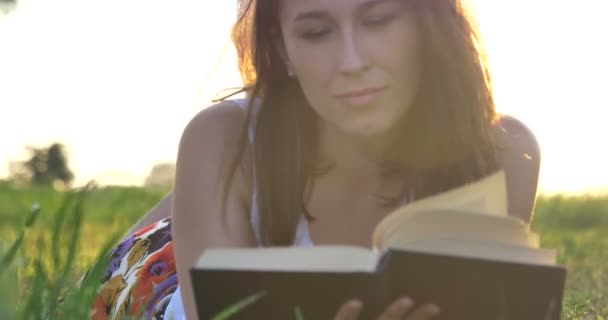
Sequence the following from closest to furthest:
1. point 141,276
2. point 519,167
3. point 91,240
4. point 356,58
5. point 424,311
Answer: point 424,311 < point 356,58 < point 519,167 < point 141,276 < point 91,240

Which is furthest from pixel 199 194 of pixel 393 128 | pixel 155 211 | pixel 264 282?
pixel 155 211

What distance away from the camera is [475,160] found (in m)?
2.85

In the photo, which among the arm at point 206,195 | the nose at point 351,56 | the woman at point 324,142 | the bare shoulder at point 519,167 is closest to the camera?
the nose at point 351,56

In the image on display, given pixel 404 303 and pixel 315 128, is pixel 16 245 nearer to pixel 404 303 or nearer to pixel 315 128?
pixel 404 303

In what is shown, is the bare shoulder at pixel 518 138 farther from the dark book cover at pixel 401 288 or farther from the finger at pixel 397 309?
the finger at pixel 397 309

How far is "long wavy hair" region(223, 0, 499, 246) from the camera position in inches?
109

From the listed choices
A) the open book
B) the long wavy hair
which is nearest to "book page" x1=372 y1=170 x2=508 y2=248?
the open book

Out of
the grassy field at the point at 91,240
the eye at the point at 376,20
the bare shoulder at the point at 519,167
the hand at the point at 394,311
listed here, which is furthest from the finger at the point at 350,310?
the bare shoulder at the point at 519,167

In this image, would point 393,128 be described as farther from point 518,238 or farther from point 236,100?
point 518,238

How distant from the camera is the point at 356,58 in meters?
2.36

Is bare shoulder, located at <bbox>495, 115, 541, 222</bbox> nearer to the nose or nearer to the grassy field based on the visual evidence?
the grassy field

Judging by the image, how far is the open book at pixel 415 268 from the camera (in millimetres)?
1718

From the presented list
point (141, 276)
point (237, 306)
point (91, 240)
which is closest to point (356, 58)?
point (237, 306)

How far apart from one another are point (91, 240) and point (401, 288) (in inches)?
193
